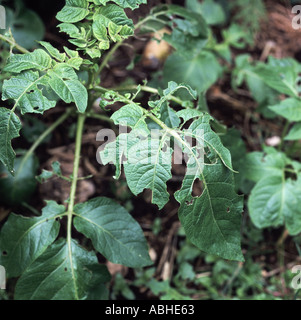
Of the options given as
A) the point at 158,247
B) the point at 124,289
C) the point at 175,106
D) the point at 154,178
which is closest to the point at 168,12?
the point at 175,106

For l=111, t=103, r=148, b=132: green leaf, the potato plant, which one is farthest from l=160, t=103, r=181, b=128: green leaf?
l=111, t=103, r=148, b=132: green leaf

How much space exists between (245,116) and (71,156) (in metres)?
1.26

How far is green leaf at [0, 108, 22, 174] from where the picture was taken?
1218mm

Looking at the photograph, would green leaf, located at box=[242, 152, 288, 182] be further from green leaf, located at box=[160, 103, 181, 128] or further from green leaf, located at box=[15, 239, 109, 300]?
green leaf, located at box=[15, 239, 109, 300]

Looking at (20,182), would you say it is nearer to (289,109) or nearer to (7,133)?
(7,133)

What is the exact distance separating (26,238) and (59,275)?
203mm

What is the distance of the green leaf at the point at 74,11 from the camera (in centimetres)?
130

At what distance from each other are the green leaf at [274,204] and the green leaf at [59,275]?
2.76 ft

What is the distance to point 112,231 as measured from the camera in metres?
1.50

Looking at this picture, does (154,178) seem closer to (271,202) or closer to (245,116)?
(271,202)

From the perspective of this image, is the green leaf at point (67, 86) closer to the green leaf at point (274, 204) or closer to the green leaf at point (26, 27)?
the green leaf at point (26, 27)

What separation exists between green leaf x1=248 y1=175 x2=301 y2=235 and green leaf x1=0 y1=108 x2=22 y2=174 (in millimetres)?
1185

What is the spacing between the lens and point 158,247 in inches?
83.5

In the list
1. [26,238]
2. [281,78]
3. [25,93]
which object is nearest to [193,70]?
[281,78]
